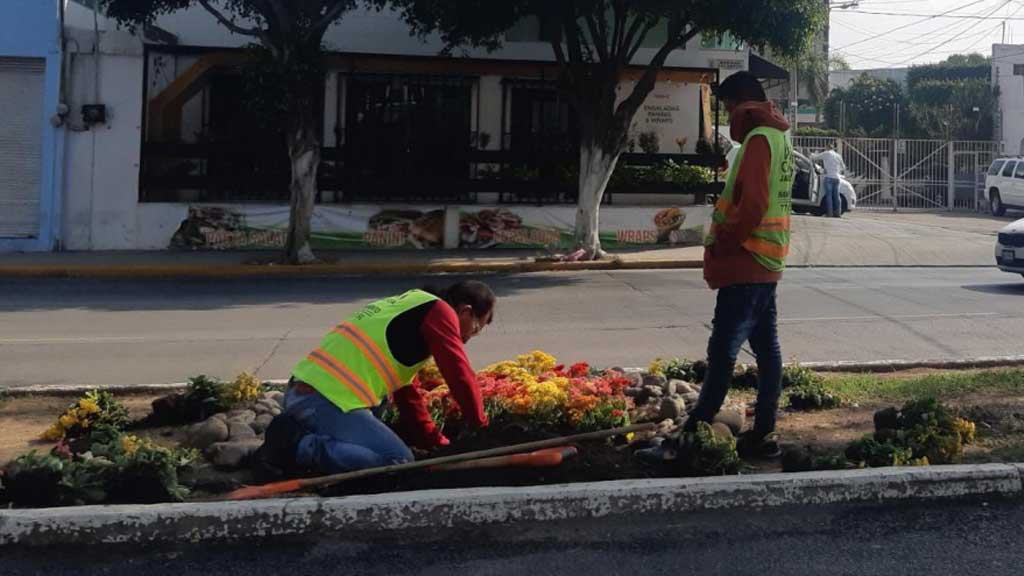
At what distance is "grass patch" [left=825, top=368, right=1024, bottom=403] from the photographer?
24.2 feet

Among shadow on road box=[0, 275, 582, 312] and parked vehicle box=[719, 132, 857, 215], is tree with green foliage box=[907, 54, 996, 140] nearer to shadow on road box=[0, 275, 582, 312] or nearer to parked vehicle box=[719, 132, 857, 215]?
parked vehicle box=[719, 132, 857, 215]

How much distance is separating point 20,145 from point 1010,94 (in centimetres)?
3623

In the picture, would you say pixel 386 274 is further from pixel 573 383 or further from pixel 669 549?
pixel 669 549

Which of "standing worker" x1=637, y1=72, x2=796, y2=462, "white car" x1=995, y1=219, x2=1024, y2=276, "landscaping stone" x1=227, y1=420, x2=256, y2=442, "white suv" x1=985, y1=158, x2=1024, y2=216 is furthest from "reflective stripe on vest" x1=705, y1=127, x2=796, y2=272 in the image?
"white suv" x1=985, y1=158, x2=1024, y2=216

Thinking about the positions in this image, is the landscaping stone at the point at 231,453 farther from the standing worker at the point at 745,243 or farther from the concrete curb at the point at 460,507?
the standing worker at the point at 745,243

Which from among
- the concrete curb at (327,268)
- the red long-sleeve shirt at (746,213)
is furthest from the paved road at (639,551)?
the concrete curb at (327,268)

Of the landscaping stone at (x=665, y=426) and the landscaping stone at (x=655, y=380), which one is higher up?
the landscaping stone at (x=655, y=380)

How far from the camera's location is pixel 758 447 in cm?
575

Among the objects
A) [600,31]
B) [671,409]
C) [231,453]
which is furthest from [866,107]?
[231,453]

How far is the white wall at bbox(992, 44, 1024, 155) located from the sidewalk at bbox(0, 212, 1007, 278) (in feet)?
68.9

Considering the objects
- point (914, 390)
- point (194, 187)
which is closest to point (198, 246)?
point (194, 187)

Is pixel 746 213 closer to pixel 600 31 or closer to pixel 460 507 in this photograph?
pixel 460 507

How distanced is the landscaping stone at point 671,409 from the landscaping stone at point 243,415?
2.36 metres

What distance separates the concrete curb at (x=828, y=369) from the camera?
8086 millimetres
